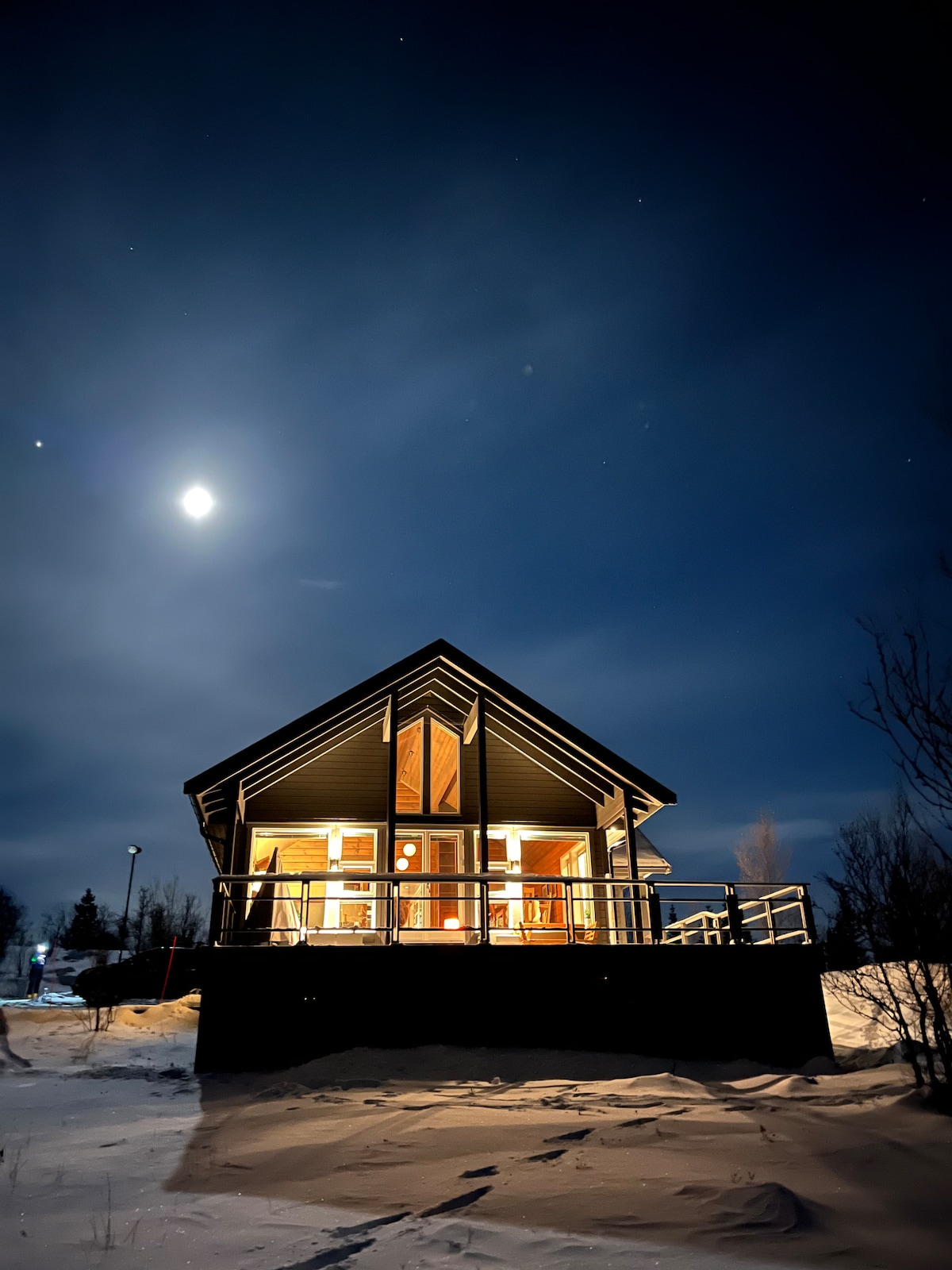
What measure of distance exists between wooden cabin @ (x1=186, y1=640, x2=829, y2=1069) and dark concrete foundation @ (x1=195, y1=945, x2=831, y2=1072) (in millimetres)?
26

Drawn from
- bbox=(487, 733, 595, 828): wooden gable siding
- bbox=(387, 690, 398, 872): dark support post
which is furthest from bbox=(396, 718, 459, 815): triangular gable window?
bbox=(387, 690, 398, 872): dark support post

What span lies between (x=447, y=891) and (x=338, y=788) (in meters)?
3.25

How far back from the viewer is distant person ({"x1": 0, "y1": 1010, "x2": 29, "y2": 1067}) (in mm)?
12438

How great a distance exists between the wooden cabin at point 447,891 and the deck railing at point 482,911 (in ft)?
0.19

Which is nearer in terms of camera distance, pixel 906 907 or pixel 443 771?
pixel 906 907

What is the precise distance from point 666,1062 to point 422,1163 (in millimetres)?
6375

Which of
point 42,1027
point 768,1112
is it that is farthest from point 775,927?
point 42,1027

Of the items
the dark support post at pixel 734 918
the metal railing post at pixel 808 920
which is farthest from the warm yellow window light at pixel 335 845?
the metal railing post at pixel 808 920

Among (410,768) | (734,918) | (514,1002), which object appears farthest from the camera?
(410,768)

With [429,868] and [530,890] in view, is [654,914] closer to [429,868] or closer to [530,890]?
[530,890]

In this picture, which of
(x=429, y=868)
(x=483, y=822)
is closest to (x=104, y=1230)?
Answer: (x=483, y=822)

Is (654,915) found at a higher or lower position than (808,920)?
higher

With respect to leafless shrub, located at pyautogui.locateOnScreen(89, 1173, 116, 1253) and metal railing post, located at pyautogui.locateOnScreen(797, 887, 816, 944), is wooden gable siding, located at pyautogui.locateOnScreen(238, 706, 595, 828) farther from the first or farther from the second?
leafless shrub, located at pyautogui.locateOnScreen(89, 1173, 116, 1253)

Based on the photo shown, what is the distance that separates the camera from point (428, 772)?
60.1 feet
